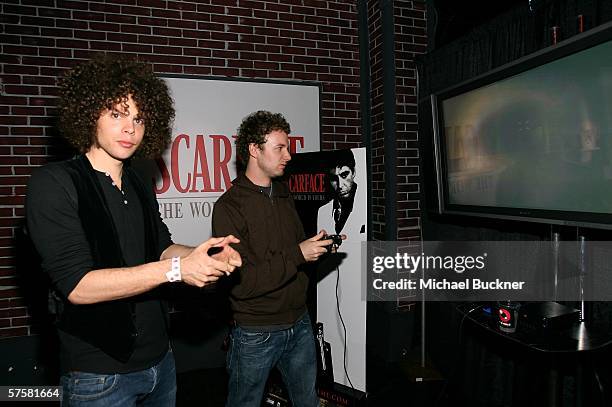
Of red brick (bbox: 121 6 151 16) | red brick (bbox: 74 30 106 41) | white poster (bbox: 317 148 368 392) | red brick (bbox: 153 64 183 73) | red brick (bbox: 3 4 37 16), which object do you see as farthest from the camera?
red brick (bbox: 153 64 183 73)

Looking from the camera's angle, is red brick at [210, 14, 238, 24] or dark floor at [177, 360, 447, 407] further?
red brick at [210, 14, 238, 24]

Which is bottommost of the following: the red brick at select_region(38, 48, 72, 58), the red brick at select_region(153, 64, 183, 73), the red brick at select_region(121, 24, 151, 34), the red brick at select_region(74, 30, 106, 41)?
the red brick at select_region(153, 64, 183, 73)

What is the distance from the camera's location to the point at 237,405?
1.97m

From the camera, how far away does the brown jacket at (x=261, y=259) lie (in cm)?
197

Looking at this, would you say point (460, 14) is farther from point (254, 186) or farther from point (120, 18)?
point (120, 18)

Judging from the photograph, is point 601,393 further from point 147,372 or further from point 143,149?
point 143,149

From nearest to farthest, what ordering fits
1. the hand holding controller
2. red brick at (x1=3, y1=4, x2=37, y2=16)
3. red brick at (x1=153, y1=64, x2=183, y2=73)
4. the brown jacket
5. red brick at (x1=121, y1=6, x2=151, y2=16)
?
the brown jacket, the hand holding controller, red brick at (x1=3, y1=4, x2=37, y2=16), red brick at (x1=121, y1=6, x2=151, y2=16), red brick at (x1=153, y1=64, x2=183, y2=73)

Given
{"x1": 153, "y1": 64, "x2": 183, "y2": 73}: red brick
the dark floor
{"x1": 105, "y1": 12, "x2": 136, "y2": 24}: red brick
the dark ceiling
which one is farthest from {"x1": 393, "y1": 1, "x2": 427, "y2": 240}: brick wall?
{"x1": 105, "y1": 12, "x2": 136, "y2": 24}: red brick

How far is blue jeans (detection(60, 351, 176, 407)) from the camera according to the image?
126 centimetres

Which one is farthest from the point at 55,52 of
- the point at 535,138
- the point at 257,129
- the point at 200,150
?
the point at 535,138

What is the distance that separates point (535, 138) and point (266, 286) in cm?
161

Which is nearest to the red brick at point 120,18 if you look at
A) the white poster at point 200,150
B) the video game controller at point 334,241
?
the white poster at point 200,150

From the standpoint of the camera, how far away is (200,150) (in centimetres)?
363

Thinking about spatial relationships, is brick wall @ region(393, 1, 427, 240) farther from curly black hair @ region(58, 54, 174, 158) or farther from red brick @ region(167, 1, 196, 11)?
curly black hair @ region(58, 54, 174, 158)
